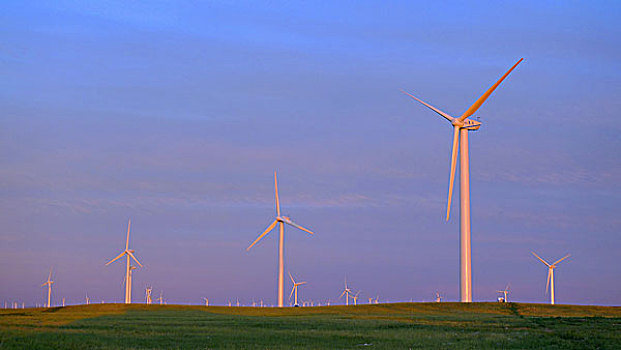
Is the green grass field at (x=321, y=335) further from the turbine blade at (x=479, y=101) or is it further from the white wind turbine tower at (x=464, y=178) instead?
the turbine blade at (x=479, y=101)

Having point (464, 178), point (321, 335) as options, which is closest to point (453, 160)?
point (464, 178)

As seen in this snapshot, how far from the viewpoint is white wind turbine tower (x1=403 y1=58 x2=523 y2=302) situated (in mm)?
73125

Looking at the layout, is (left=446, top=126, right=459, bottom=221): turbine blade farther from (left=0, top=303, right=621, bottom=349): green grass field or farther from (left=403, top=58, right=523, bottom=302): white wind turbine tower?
(left=0, top=303, right=621, bottom=349): green grass field

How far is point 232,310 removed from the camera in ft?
247

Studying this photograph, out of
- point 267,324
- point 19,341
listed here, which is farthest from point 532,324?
point 19,341

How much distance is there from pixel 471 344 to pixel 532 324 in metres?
14.7

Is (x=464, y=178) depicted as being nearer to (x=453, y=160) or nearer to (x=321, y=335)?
(x=453, y=160)

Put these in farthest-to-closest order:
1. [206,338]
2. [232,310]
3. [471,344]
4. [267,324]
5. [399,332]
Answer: [232,310] → [267,324] → [399,332] → [206,338] → [471,344]

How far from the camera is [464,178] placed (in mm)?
75750

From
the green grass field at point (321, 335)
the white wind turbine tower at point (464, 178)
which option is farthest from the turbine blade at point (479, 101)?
the green grass field at point (321, 335)

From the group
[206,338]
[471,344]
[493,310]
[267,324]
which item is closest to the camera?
[471,344]

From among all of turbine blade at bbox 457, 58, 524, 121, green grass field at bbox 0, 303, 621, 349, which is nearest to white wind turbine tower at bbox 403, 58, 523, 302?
turbine blade at bbox 457, 58, 524, 121

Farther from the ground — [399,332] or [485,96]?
[485,96]

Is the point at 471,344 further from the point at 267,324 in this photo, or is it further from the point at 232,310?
the point at 232,310
